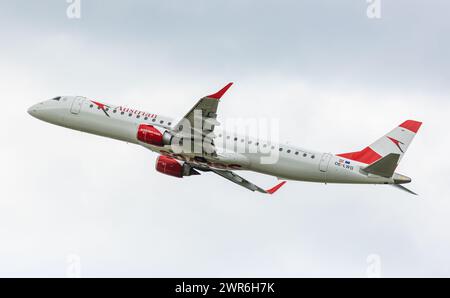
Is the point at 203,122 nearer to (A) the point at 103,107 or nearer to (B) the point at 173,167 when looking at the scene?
(B) the point at 173,167

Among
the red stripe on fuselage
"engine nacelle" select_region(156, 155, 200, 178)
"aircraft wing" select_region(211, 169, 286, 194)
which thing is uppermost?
the red stripe on fuselage

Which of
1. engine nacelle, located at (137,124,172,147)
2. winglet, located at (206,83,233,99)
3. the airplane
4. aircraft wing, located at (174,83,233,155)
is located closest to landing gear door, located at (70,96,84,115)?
the airplane

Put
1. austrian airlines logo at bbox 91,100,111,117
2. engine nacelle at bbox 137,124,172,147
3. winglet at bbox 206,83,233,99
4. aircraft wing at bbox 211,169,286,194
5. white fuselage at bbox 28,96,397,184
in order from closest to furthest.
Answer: winglet at bbox 206,83,233,99, white fuselage at bbox 28,96,397,184, engine nacelle at bbox 137,124,172,147, austrian airlines logo at bbox 91,100,111,117, aircraft wing at bbox 211,169,286,194

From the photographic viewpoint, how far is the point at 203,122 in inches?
2425

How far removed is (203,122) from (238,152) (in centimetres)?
462

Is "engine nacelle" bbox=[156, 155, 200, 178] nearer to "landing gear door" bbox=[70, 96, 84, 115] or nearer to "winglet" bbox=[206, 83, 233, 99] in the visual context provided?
"landing gear door" bbox=[70, 96, 84, 115]

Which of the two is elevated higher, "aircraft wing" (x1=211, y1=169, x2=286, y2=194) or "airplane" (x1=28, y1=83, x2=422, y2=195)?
"airplane" (x1=28, y1=83, x2=422, y2=195)

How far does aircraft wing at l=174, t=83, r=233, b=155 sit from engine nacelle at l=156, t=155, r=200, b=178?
545 centimetres

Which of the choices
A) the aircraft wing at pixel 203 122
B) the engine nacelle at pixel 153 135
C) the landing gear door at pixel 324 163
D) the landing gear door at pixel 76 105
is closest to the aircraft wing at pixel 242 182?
the aircraft wing at pixel 203 122

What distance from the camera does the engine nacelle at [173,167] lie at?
226 ft

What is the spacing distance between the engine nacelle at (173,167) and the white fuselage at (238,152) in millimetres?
3294

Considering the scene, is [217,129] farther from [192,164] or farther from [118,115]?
[118,115]

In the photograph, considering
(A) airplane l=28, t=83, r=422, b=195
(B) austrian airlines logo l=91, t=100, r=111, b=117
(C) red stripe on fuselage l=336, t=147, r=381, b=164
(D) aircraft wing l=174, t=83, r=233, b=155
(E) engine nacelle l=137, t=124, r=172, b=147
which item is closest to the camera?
(D) aircraft wing l=174, t=83, r=233, b=155

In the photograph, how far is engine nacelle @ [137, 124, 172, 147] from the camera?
63500 mm
